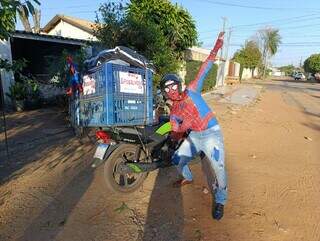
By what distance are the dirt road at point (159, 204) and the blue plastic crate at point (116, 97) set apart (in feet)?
2.84

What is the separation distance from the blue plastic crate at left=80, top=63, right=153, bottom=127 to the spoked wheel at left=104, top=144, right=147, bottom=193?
61 centimetres

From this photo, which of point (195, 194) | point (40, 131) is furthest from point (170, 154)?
point (40, 131)

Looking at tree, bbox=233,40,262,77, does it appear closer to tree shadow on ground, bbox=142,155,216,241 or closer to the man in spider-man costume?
tree shadow on ground, bbox=142,155,216,241

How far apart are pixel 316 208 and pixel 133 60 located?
3475mm

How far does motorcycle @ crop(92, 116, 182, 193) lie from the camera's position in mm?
4527

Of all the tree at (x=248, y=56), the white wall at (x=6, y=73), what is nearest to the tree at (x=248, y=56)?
the tree at (x=248, y=56)

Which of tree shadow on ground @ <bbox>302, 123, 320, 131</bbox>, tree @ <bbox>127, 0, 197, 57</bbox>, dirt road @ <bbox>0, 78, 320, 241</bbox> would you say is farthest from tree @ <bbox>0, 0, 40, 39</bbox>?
tree @ <bbox>127, 0, 197, 57</bbox>

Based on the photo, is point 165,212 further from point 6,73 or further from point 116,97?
point 6,73

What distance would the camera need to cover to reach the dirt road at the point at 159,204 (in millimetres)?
3701

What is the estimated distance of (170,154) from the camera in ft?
15.9

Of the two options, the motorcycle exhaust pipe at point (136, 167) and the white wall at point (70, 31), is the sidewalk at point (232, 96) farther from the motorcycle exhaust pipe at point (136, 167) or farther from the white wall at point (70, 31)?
the motorcycle exhaust pipe at point (136, 167)

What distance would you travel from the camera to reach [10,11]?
3.10 m

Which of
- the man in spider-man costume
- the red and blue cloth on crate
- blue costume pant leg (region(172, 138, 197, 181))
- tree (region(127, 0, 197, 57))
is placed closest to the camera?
the man in spider-man costume

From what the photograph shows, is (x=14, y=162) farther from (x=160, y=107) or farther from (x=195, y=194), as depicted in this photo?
(x=195, y=194)
